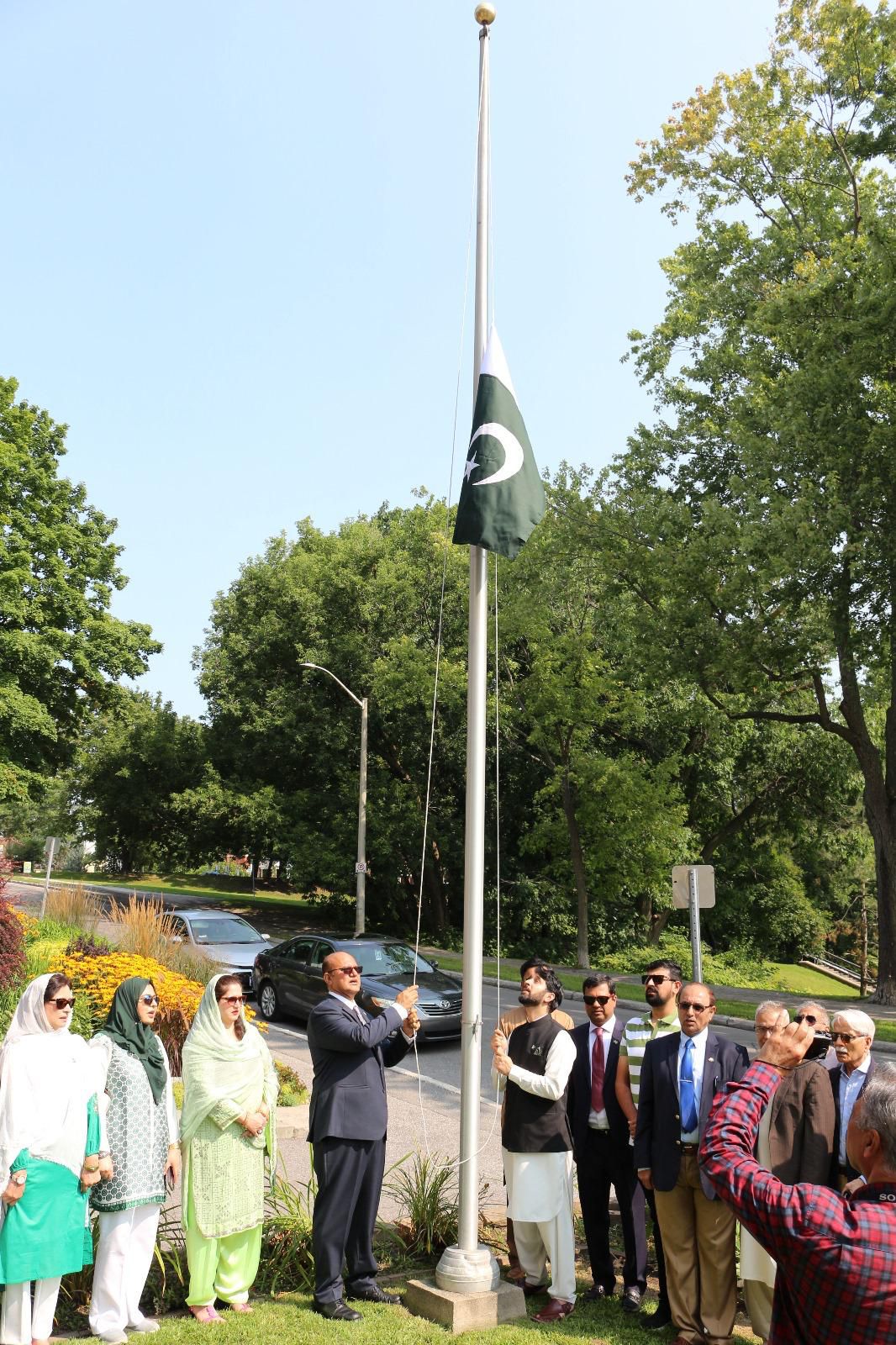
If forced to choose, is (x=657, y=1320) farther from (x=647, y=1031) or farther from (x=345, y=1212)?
(x=345, y=1212)

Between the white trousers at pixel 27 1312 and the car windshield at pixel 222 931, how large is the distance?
47.6ft

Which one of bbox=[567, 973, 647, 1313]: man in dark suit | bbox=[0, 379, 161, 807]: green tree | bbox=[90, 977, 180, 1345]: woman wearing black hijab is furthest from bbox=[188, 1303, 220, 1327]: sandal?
bbox=[0, 379, 161, 807]: green tree

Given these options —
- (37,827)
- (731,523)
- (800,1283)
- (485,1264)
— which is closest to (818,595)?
(731,523)

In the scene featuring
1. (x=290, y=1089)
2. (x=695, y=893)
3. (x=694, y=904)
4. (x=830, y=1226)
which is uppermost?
(x=695, y=893)

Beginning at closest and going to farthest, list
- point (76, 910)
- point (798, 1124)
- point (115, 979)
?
point (798, 1124), point (115, 979), point (76, 910)

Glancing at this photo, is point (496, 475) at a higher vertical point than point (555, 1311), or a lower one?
higher

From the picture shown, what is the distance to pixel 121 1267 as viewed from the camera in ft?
18.4

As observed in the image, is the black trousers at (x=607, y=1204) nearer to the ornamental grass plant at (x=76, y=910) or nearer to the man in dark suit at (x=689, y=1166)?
the man in dark suit at (x=689, y=1166)

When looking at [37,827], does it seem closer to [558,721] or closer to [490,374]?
[558,721]

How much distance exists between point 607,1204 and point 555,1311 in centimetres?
73

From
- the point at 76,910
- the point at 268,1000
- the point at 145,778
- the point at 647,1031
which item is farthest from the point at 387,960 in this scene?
the point at 145,778

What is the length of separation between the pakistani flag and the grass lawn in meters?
4.25

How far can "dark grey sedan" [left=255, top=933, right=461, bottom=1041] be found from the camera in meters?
15.3

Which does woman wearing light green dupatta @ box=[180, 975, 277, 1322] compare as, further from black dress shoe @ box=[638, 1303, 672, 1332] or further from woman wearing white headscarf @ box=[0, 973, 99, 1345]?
black dress shoe @ box=[638, 1303, 672, 1332]
